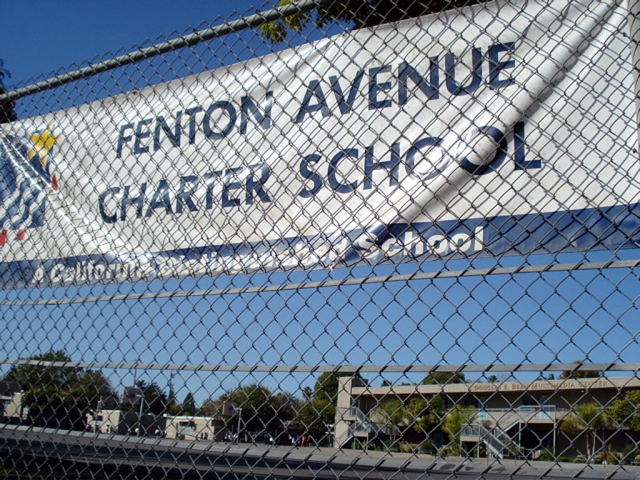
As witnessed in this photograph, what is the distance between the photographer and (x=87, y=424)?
95.8 inches

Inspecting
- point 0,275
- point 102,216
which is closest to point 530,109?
point 102,216

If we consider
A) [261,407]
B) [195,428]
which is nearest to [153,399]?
[195,428]

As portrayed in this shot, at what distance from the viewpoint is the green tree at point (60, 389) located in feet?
8.22

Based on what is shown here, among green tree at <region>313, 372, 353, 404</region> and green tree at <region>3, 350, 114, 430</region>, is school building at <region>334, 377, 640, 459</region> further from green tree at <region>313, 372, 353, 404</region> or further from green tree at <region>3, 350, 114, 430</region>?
green tree at <region>3, 350, 114, 430</region>

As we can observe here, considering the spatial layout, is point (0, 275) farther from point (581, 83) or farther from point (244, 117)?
point (581, 83)

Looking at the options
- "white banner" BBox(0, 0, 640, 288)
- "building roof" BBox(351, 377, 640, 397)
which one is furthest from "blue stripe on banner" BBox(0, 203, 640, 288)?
"building roof" BBox(351, 377, 640, 397)

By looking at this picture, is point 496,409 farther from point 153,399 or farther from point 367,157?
point 153,399

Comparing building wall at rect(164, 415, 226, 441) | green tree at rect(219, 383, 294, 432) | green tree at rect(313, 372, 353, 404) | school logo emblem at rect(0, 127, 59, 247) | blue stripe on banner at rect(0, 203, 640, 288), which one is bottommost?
building wall at rect(164, 415, 226, 441)

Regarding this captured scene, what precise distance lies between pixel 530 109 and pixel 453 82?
31 cm

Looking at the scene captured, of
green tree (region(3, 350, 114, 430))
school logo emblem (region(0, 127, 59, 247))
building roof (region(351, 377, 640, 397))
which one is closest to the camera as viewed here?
building roof (region(351, 377, 640, 397))

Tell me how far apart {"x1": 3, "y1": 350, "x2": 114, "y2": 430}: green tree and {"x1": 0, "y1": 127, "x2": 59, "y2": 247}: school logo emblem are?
769mm

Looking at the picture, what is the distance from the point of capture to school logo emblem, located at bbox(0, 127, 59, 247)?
3.14 metres

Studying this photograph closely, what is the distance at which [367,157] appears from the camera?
227 centimetres

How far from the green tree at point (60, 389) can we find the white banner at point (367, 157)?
1.39ft
